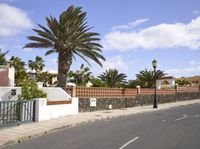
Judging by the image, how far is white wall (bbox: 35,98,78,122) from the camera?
19.3 m

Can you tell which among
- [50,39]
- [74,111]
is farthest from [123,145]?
[50,39]

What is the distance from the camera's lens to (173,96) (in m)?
45.9

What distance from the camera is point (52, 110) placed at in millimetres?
21312

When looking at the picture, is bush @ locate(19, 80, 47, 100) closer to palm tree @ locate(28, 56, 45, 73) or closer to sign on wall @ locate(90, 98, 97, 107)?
sign on wall @ locate(90, 98, 97, 107)

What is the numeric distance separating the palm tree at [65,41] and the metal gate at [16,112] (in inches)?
429

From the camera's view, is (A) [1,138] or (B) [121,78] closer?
(A) [1,138]

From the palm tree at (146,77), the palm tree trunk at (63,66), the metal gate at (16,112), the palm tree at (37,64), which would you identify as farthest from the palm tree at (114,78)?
the metal gate at (16,112)

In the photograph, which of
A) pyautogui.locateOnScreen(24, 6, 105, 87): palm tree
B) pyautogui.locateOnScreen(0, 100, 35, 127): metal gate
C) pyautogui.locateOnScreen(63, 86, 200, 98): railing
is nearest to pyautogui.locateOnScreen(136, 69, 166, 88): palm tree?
pyautogui.locateOnScreen(63, 86, 200, 98): railing

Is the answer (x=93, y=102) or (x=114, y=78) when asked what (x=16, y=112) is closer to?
(x=93, y=102)

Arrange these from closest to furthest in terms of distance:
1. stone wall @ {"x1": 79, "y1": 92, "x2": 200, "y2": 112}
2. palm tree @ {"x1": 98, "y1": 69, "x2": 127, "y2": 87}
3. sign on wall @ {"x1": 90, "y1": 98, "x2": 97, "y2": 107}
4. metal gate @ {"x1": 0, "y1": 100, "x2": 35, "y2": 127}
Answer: metal gate @ {"x1": 0, "y1": 100, "x2": 35, "y2": 127}
stone wall @ {"x1": 79, "y1": 92, "x2": 200, "y2": 112}
sign on wall @ {"x1": 90, "y1": 98, "x2": 97, "y2": 107}
palm tree @ {"x1": 98, "y1": 69, "x2": 127, "y2": 87}

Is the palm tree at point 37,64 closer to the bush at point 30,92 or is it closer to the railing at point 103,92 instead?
the railing at point 103,92

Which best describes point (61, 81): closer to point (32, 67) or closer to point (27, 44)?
point (27, 44)

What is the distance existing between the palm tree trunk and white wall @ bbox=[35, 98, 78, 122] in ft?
16.0

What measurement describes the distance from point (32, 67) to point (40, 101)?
45.6m
